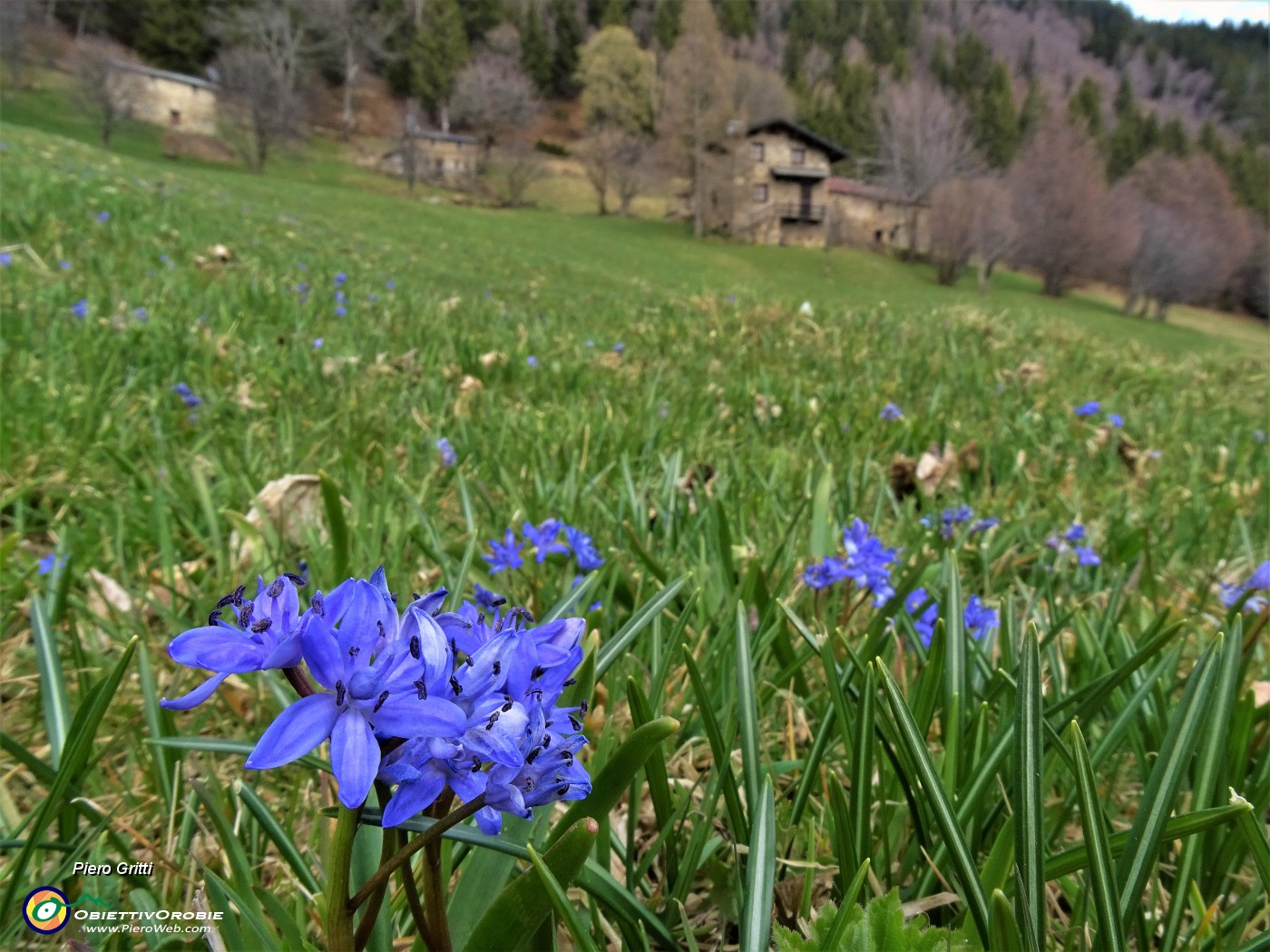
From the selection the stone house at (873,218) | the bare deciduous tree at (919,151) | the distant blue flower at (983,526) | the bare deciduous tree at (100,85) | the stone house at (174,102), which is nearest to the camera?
the distant blue flower at (983,526)

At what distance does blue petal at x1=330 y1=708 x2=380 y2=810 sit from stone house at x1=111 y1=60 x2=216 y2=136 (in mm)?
60025

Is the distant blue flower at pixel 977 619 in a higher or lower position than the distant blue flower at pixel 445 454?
lower

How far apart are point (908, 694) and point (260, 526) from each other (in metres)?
1.41

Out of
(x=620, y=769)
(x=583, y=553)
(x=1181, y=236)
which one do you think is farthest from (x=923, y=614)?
(x=1181, y=236)

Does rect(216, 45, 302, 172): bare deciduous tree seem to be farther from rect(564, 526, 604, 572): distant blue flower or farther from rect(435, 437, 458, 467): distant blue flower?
Answer: rect(564, 526, 604, 572): distant blue flower

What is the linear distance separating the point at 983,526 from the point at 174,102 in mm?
64367

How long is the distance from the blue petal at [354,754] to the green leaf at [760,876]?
39cm

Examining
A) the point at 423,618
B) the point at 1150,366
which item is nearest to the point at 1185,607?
the point at 423,618

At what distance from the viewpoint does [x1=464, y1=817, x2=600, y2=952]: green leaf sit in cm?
61

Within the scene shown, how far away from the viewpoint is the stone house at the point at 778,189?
47312mm

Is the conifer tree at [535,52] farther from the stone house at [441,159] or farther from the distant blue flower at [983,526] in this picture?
the distant blue flower at [983,526]

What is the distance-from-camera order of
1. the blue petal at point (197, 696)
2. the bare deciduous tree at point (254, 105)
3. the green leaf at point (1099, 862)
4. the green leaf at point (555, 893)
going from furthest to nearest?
1. the bare deciduous tree at point (254, 105)
2. the green leaf at point (1099, 862)
3. the green leaf at point (555, 893)
4. the blue petal at point (197, 696)

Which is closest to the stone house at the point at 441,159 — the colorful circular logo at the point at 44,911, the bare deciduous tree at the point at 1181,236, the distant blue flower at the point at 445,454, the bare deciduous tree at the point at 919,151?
the bare deciduous tree at the point at 919,151

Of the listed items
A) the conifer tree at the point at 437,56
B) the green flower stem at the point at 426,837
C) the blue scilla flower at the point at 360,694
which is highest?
the conifer tree at the point at 437,56
